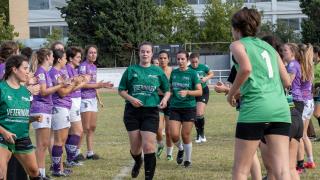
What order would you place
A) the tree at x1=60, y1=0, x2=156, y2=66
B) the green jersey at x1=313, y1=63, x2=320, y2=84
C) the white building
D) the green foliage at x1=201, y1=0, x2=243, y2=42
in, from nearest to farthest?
the green jersey at x1=313, y1=63, x2=320, y2=84, the tree at x1=60, y1=0, x2=156, y2=66, the green foliage at x1=201, y1=0, x2=243, y2=42, the white building

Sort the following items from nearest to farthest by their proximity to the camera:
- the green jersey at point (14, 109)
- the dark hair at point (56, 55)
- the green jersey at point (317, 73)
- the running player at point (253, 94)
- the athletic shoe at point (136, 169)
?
the running player at point (253, 94), the green jersey at point (14, 109), the athletic shoe at point (136, 169), the dark hair at point (56, 55), the green jersey at point (317, 73)

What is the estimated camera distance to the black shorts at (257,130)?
6.12m

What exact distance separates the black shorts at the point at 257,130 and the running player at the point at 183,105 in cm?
480

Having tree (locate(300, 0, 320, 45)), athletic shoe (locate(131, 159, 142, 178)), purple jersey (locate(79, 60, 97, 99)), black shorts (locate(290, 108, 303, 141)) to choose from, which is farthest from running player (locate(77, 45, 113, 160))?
tree (locate(300, 0, 320, 45))

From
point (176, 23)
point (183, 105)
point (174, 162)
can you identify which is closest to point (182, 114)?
point (183, 105)

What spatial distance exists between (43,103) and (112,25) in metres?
47.3

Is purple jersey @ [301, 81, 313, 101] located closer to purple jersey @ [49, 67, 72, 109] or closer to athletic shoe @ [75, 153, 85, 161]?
purple jersey @ [49, 67, 72, 109]

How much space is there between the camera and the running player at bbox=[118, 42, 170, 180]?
9.22m

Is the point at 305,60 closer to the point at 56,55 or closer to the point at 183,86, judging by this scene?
the point at 183,86

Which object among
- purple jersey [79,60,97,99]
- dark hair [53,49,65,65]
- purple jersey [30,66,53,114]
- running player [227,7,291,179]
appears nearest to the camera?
running player [227,7,291,179]

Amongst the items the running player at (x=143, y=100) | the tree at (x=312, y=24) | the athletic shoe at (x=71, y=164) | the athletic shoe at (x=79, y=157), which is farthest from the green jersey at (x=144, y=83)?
the tree at (x=312, y=24)

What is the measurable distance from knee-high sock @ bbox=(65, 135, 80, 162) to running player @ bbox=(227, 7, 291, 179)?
5.34 m

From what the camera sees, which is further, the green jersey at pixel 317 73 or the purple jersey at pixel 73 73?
the green jersey at pixel 317 73

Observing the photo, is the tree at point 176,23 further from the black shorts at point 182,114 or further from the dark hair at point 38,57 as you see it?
the dark hair at point 38,57
